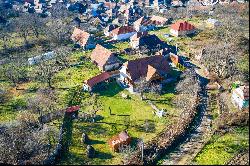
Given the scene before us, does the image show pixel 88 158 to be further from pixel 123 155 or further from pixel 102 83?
pixel 102 83

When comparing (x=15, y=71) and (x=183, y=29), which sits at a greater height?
(x=183, y=29)

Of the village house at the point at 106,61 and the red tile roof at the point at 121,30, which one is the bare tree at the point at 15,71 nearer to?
the village house at the point at 106,61

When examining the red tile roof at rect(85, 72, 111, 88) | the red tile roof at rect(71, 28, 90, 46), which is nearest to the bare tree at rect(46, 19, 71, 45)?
the red tile roof at rect(71, 28, 90, 46)

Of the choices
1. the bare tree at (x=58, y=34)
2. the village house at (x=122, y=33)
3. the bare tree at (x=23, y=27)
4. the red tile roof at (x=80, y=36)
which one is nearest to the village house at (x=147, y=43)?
the village house at (x=122, y=33)

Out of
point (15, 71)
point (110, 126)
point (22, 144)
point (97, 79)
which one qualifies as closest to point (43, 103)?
point (97, 79)

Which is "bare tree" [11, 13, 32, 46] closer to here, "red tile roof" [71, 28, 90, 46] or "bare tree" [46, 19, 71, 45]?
"bare tree" [46, 19, 71, 45]

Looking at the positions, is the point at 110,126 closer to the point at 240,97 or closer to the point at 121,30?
the point at 240,97
